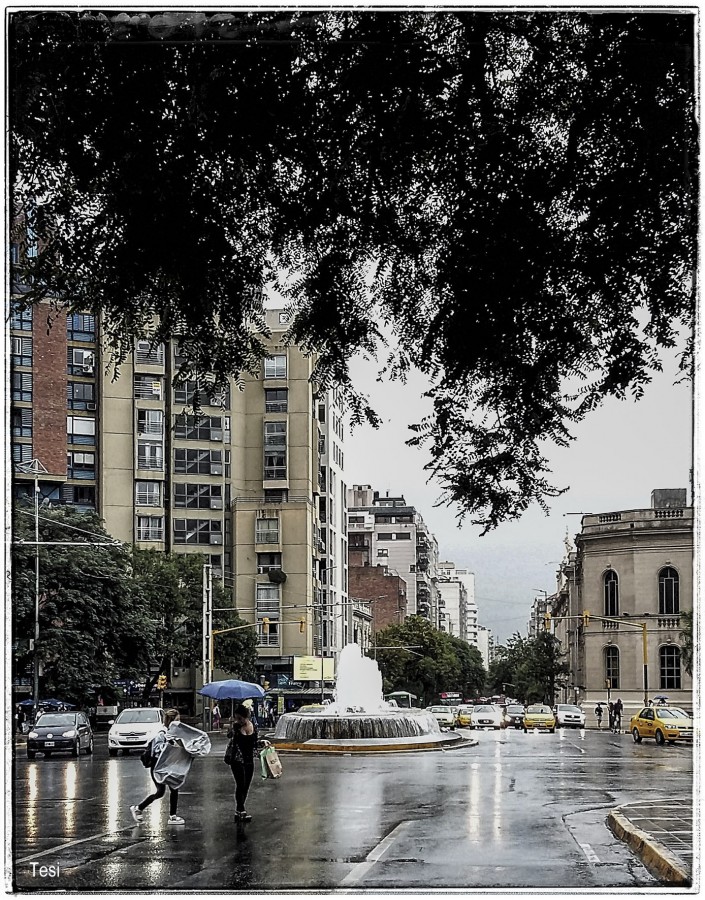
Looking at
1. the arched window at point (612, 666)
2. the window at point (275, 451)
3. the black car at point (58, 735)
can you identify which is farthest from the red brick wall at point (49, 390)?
the arched window at point (612, 666)

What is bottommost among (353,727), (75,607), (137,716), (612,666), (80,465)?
(353,727)

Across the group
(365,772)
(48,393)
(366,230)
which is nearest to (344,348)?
(366,230)

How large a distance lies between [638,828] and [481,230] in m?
4.77

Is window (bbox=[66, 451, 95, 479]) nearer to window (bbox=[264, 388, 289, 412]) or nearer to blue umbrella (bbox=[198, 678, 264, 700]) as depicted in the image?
window (bbox=[264, 388, 289, 412])

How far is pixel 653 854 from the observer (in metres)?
7.93

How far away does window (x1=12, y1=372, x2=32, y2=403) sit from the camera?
24.7 feet

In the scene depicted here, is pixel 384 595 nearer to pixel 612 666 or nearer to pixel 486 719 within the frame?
pixel 486 719

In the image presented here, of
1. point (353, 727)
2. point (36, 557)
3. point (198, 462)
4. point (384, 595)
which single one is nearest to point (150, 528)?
point (198, 462)

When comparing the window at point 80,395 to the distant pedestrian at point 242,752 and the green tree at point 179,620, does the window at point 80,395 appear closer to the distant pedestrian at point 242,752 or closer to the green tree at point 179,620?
the green tree at point 179,620

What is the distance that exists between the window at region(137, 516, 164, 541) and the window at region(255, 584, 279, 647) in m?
1.50

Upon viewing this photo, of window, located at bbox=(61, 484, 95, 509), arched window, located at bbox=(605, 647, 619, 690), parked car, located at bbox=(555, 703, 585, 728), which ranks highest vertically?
window, located at bbox=(61, 484, 95, 509)

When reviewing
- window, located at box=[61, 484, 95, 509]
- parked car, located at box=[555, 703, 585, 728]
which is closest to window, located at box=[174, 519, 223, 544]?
window, located at box=[61, 484, 95, 509]

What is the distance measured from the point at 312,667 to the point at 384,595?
5986cm

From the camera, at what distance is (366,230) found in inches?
302
